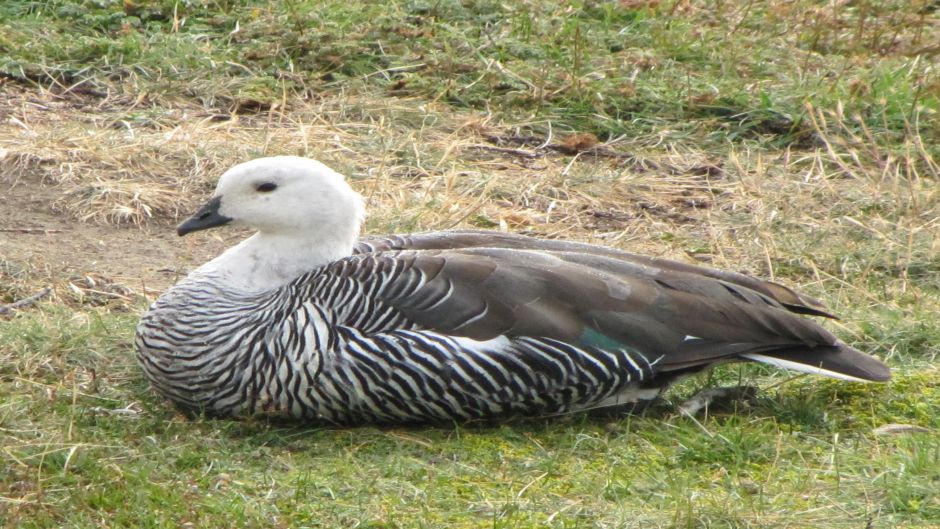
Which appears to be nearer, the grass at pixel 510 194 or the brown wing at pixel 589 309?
the grass at pixel 510 194

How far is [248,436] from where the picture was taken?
16.5 ft

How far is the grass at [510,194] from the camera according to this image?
14.7ft

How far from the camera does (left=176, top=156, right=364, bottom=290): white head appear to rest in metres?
5.37

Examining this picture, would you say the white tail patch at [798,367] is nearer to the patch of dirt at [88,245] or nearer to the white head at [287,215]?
the white head at [287,215]

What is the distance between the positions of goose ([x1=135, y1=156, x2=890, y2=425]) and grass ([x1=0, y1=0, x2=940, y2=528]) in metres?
0.13

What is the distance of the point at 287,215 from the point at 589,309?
1157 millimetres

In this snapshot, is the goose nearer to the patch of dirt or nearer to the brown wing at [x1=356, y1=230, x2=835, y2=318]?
the brown wing at [x1=356, y1=230, x2=835, y2=318]

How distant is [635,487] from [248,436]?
4.40 feet

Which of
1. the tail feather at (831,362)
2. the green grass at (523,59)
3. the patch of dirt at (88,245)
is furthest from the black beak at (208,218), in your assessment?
the green grass at (523,59)

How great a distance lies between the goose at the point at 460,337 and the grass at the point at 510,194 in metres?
0.13

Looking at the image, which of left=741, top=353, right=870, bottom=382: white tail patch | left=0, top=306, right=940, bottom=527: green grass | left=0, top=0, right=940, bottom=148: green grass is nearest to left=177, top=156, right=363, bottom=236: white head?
left=0, top=306, right=940, bottom=527: green grass

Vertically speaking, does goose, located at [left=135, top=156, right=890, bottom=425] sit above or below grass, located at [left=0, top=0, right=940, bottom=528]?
above

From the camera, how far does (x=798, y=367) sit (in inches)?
201

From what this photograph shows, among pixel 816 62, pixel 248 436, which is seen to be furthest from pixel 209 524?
pixel 816 62
